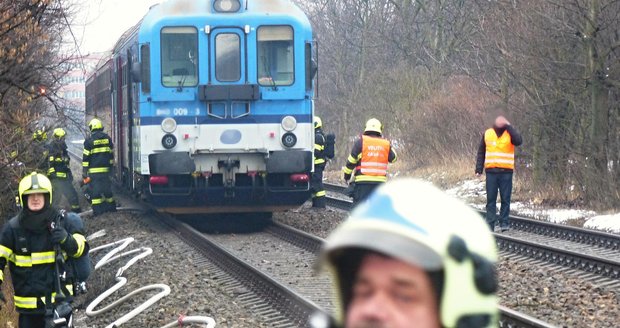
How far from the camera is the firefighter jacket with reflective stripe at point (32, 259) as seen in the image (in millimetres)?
7402

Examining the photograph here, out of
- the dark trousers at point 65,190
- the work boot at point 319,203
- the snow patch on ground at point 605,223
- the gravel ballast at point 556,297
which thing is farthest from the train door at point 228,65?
the dark trousers at point 65,190

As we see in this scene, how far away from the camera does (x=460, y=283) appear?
143cm

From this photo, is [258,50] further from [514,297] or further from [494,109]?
[514,297]

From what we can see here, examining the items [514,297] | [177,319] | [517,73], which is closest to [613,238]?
[514,297]

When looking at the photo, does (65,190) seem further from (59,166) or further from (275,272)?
(275,272)

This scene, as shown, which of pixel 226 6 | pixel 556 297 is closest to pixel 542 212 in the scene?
pixel 226 6

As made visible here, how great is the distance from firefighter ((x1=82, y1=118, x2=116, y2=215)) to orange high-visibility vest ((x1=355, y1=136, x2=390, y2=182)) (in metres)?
6.89

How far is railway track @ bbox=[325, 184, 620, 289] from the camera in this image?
11391mm

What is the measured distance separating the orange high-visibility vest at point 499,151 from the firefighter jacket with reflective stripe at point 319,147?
178 inches

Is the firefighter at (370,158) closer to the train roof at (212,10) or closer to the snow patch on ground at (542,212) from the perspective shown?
the train roof at (212,10)

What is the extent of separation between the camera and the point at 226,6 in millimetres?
15711

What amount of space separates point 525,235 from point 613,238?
1814 mm

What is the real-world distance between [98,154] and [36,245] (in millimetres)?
12100

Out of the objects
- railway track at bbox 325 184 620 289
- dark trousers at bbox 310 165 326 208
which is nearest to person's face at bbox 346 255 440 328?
railway track at bbox 325 184 620 289
